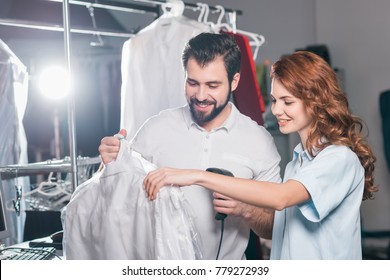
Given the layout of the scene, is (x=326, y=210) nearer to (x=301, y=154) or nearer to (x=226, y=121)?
(x=301, y=154)

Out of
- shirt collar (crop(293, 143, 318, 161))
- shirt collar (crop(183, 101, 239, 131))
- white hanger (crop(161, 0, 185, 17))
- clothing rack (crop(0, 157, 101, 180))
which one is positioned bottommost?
clothing rack (crop(0, 157, 101, 180))

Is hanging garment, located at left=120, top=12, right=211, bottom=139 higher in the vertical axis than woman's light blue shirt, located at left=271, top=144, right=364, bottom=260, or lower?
higher

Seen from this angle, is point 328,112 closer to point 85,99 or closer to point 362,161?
point 362,161

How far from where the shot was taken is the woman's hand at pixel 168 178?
1.08m

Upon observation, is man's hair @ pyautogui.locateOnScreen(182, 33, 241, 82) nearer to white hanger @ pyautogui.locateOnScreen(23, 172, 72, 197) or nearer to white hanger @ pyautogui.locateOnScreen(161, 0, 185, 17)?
white hanger @ pyautogui.locateOnScreen(161, 0, 185, 17)

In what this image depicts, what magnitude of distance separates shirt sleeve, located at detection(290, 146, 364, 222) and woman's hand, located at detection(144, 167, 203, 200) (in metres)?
0.20

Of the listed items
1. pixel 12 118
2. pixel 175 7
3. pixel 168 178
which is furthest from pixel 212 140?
pixel 12 118

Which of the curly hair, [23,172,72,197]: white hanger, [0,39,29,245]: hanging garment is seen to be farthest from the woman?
[0,39,29,245]: hanging garment

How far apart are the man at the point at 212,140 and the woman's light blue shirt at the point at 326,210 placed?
0.16 meters

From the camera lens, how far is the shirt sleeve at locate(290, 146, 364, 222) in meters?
1.10

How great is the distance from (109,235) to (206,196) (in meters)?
0.26
